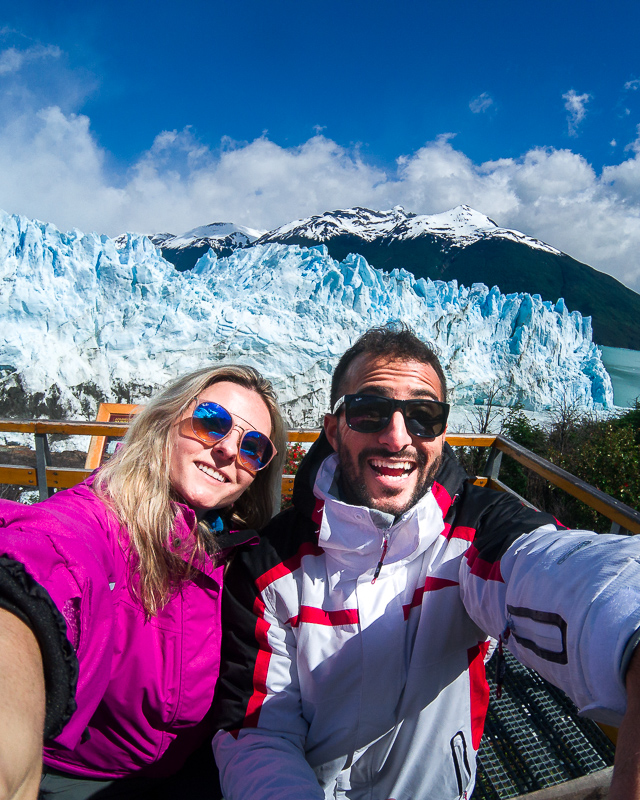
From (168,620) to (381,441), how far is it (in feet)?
2.32

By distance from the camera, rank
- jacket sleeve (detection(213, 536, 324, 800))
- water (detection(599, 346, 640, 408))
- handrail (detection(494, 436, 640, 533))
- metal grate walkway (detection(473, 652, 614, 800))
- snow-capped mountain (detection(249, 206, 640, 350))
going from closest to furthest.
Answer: jacket sleeve (detection(213, 536, 324, 800)) < metal grate walkway (detection(473, 652, 614, 800)) < handrail (detection(494, 436, 640, 533)) < water (detection(599, 346, 640, 408)) < snow-capped mountain (detection(249, 206, 640, 350))

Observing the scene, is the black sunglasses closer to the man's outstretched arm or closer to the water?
the man's outstretched arm

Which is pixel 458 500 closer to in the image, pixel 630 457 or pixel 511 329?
pixel 630 457

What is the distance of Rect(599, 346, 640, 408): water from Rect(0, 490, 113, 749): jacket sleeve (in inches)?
1195

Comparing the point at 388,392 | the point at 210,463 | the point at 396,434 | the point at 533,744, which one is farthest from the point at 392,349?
the point at 533,744

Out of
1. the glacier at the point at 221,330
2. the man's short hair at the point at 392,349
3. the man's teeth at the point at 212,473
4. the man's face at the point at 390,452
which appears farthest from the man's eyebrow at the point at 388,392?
the glacier at the point at 221,330

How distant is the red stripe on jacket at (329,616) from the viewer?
1.08 metres

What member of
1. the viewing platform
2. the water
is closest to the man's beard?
the viewing platform

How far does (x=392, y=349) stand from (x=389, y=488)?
431 millimetres

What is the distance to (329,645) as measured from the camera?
1.08m

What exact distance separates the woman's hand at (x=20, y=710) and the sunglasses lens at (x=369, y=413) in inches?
34.6

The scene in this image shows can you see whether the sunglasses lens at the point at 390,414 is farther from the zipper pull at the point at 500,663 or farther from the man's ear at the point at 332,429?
the zipper pull at the point at 500,663

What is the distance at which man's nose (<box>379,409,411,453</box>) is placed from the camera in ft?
3.96

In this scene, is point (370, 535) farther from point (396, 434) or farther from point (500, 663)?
point (500, 663)
